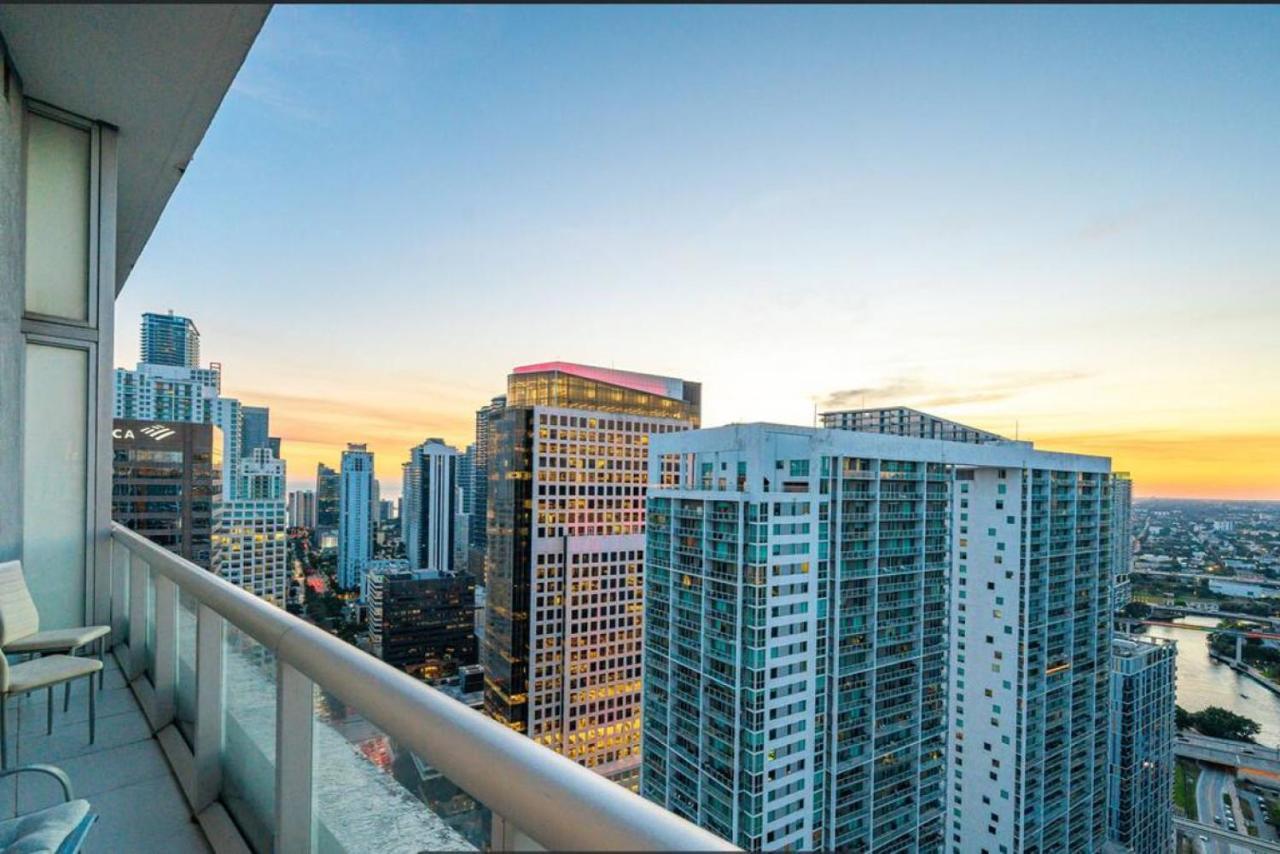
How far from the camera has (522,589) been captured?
29672mm

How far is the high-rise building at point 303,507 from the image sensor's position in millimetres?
72562

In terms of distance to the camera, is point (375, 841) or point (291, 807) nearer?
point (375, 841)

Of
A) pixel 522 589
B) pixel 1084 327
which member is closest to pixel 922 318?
pixel 1084 327

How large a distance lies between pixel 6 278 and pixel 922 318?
25153 millimetres

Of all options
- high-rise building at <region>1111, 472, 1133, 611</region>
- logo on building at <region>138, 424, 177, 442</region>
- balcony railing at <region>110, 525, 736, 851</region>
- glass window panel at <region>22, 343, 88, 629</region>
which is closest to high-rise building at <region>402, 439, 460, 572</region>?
logo on building at <region>138, 424, 177, 442</region>

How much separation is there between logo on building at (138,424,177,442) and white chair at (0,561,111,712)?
1916 cm

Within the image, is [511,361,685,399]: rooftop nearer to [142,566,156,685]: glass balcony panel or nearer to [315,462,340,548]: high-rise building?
[142,566,156,685]: glass balcony panel

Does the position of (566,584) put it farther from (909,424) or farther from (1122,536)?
(1122,536)

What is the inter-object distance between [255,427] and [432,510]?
885 inches

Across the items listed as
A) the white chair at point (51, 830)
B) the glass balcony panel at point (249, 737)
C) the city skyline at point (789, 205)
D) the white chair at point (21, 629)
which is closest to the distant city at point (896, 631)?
the city skyline at point (789, 205)

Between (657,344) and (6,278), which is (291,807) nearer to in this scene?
(6,278)

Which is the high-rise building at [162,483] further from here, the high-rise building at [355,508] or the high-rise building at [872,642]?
the high-rise building at [355,508]

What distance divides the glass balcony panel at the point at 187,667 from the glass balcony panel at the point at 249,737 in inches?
18.6

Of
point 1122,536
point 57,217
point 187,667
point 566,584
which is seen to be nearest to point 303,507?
point 566,584
